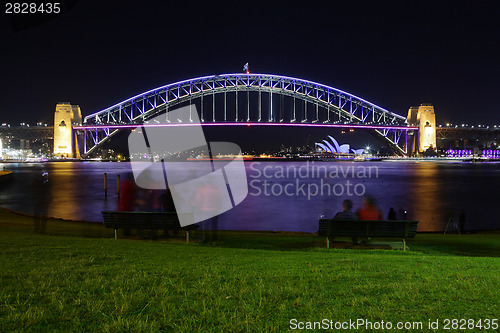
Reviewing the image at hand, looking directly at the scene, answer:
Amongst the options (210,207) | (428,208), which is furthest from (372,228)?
(428,208)

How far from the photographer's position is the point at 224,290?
11.3 feet

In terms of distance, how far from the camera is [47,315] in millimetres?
2822

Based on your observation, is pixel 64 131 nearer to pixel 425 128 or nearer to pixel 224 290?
pixel 425 128

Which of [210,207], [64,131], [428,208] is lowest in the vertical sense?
[428,208]

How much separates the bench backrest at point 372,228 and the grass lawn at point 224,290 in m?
1.17

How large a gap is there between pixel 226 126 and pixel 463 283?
63.8 metres

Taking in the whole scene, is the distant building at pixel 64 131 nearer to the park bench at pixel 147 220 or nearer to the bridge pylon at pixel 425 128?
the bridge pylon at pixel 425 128

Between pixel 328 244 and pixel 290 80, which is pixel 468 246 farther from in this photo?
pixel 290 80

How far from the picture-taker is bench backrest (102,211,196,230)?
7.11 meters

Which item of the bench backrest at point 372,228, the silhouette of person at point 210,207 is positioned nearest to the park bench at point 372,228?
the bench backrest at point 372,228

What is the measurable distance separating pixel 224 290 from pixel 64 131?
78590 millimetres

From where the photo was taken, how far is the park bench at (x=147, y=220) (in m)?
7.11

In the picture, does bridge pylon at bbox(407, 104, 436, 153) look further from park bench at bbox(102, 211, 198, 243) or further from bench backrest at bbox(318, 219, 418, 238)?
park bench at bbox(102, 211, 198, 243)

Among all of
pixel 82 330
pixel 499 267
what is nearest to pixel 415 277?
pixel 499 267
